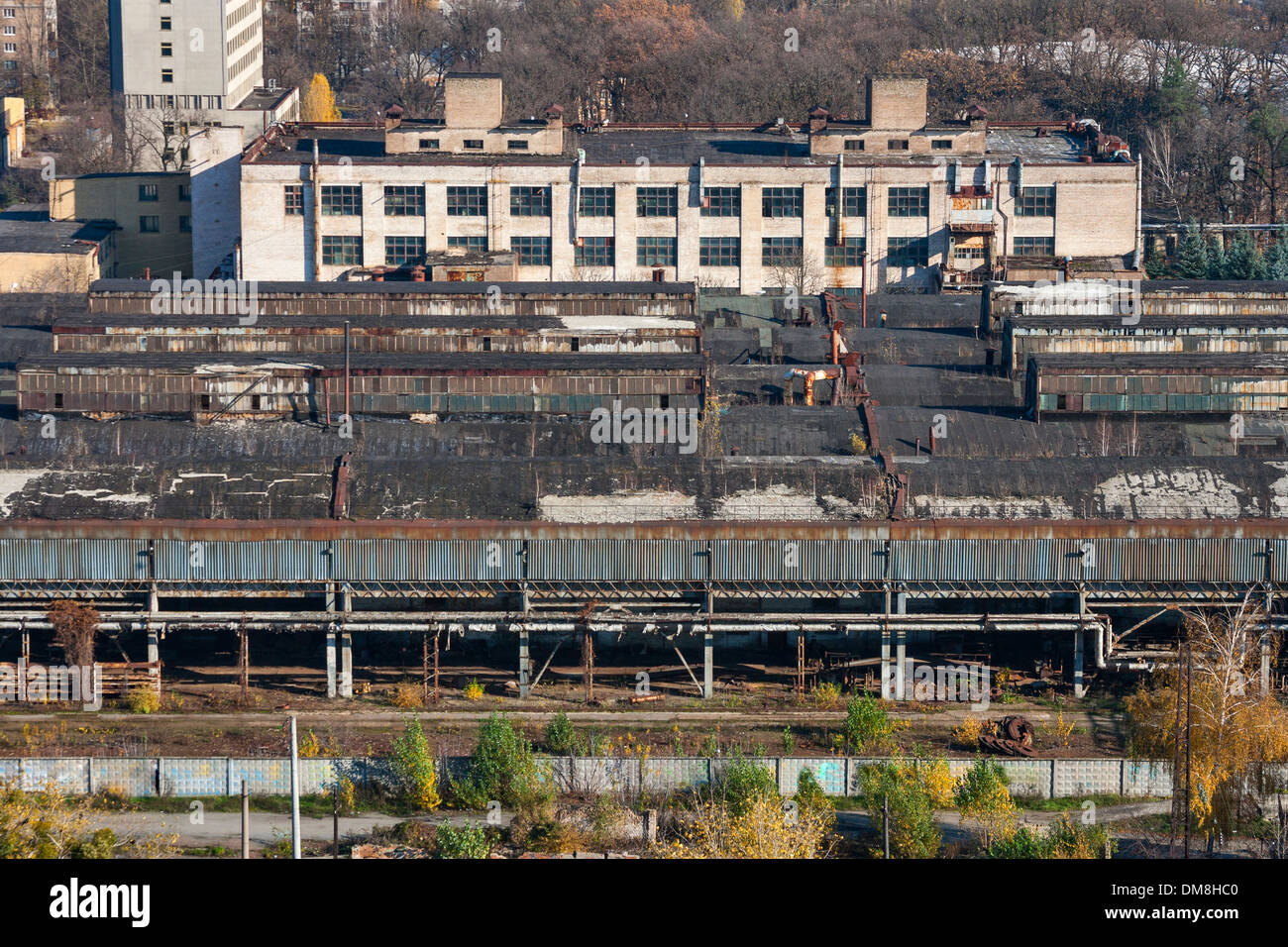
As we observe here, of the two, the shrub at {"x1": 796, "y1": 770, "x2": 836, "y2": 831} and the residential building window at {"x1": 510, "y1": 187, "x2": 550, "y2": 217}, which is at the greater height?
the residential building window at {"x1": 510, "y1": 187, "x2": 550, "y2": 217}

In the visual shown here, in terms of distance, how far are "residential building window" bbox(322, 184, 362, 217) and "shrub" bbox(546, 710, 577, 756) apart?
4631 cm

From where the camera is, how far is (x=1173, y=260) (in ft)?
303

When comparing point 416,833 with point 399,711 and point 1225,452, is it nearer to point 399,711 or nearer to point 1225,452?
point 399,711

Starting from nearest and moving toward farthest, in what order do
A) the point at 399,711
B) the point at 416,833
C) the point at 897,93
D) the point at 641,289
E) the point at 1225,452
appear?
1. the point at 416,833
2. the point at 399,711
3. the point at 1225,452
4. the point at 641,289
5. the point at 897,93

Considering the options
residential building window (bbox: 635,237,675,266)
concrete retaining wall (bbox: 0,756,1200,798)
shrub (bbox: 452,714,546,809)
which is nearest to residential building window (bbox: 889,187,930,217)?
residential building window (bbox: 635,237,675,266)

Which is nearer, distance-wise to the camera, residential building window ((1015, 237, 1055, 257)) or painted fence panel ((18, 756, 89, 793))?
painted fence panel ((18, 756, 89, 793))

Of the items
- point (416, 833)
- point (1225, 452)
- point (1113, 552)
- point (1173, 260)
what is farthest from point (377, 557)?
point (1173, 260)

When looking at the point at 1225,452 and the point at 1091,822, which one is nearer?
the point at 1091,822

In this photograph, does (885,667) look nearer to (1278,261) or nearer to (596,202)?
(596,202)

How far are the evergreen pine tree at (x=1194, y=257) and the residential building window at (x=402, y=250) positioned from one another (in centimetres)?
3614

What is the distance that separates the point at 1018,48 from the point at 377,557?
84.4 metres

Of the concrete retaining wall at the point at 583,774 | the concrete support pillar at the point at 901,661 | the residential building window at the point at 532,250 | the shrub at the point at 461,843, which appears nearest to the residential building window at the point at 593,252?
the residential building window at the point at 532,250

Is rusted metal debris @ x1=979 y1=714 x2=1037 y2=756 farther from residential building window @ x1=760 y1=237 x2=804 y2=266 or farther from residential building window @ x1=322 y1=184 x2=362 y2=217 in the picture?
residential building window @ x1=322 y1=184 x2=362 y2=217

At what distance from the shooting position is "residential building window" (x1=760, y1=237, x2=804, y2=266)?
8556 cm
